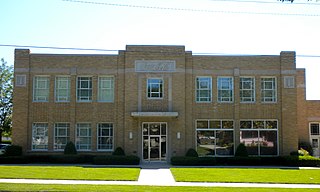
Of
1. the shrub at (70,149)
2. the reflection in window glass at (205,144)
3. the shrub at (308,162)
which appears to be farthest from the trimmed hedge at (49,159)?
the shrub at (308,162)

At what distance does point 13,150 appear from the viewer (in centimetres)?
3203

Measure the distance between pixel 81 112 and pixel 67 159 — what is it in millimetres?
4337

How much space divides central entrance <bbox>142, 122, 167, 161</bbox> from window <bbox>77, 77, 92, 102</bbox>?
17.6ft

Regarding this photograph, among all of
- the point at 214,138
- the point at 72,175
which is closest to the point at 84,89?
the point at 214,138

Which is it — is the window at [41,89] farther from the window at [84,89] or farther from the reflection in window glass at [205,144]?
the reflection in window glass at [205,144]

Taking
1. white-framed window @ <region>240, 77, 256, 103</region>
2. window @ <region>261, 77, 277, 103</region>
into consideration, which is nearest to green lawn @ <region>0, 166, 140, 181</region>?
white-framed window @ <region>240, 77, 256, 103</region>

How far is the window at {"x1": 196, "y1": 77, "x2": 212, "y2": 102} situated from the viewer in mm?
33781

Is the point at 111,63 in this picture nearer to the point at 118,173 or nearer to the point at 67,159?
the point at 67,159

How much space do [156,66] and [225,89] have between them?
6161 mm

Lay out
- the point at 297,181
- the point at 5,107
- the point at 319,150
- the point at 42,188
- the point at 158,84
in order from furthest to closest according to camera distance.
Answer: the point at 5,107 → the point at 319,150 → the point at 158,84 → the point at 297,181 → the point at 42,188

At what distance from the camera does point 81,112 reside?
33.6 meters

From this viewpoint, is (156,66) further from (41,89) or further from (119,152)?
(41,89)

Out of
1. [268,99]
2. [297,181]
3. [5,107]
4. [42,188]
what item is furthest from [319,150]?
[5,107]

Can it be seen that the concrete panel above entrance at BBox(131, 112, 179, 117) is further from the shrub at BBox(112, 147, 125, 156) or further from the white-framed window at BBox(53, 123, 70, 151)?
the white-framed window at BBox(53, 123, 70, 151)
